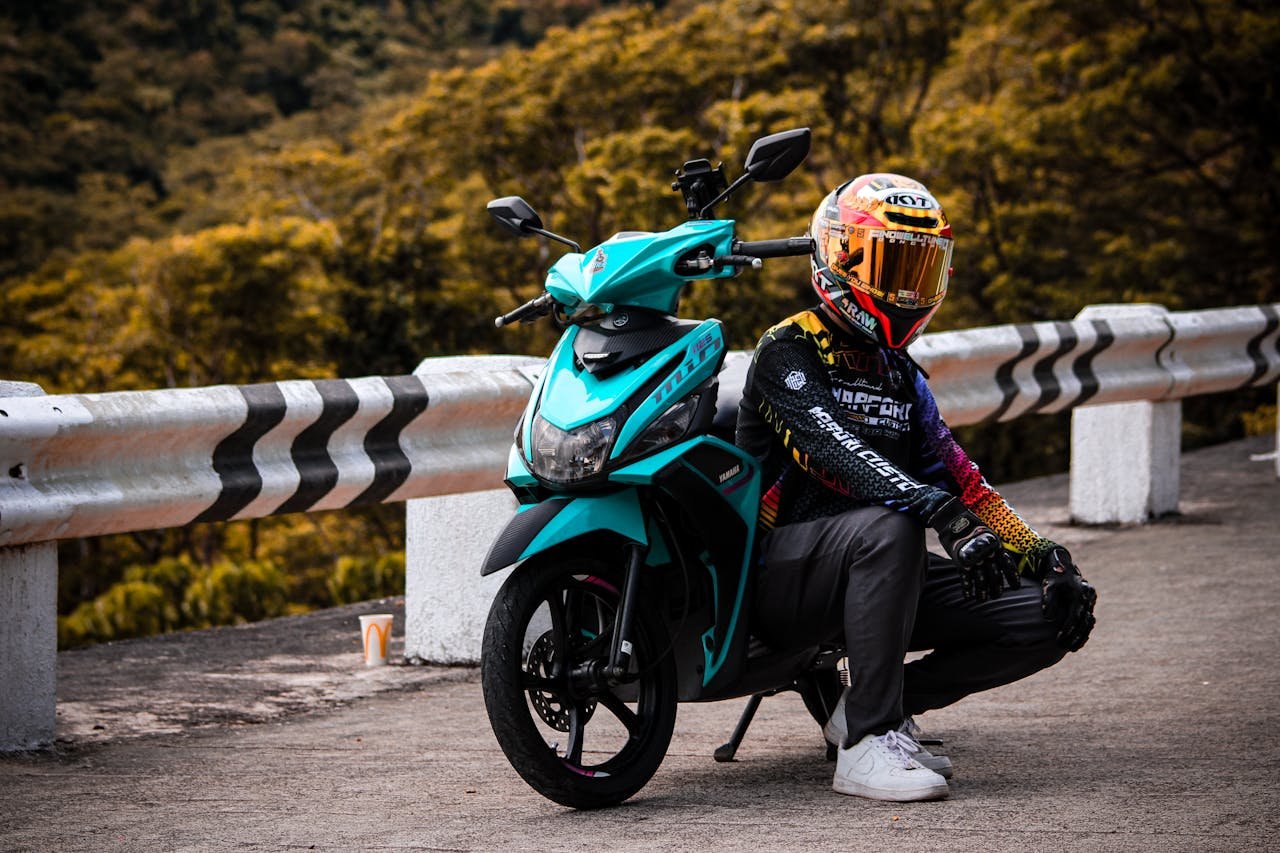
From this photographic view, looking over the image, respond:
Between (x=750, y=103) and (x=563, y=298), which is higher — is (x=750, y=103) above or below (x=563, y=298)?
above

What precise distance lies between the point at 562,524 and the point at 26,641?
178 centimetres

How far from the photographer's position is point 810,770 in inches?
174

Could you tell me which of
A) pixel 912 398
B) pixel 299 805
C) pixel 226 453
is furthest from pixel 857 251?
pixel 226 453

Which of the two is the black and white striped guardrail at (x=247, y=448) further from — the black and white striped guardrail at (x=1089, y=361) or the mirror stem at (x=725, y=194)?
the black and white striped guardrail at (x=1089, y=361)

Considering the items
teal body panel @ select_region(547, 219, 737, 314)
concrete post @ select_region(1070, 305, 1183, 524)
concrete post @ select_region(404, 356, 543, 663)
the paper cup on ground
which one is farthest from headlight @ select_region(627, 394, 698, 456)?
concrete post @ select_region(1070, 305, 1183, 524)

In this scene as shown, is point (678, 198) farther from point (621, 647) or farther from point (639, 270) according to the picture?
point (621, 647)

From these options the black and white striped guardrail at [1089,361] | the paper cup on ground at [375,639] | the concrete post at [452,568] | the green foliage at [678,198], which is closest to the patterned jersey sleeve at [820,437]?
the concrete post at [452,568]

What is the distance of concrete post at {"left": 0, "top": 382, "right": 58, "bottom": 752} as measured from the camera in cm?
467

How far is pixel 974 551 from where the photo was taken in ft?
12.4

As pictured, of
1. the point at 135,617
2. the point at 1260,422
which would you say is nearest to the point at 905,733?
the point at 135,617

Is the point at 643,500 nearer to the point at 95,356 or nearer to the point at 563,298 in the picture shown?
the point at 563,298

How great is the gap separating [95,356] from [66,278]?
7.09 meters

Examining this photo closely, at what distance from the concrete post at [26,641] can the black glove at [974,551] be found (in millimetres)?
2439

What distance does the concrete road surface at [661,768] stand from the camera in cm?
370
